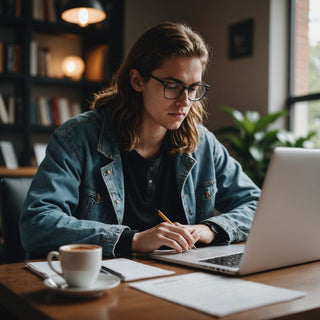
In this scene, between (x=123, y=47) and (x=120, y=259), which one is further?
(x=123, y=47)

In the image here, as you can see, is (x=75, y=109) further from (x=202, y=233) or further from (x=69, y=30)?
(x=202, y=233)

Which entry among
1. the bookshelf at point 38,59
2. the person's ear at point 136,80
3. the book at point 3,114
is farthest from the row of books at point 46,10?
the person's ear at point 136,80

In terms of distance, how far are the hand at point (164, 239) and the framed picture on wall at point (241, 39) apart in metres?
2.96

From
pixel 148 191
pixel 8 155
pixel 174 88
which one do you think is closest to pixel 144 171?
pixel 148 191

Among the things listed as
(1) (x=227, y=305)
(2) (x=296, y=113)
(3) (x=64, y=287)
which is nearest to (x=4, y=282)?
(3) (x=64, y=287)

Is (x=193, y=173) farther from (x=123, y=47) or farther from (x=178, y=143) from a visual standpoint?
(x=123, y=47)

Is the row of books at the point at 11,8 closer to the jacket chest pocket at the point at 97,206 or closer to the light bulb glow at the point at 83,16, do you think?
the light bulb glow at the point at 83,16

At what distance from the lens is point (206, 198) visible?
1566mm

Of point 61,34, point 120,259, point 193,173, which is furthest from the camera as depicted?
point 61,34

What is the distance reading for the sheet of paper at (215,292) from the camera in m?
0.73

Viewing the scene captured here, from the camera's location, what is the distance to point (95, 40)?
428 centimetres

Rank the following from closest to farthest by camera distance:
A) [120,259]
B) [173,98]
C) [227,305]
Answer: [227,305] < [120,259] < [173,98]

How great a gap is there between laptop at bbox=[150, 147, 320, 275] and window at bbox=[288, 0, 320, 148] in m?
2.53

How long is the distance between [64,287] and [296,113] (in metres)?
3.22
